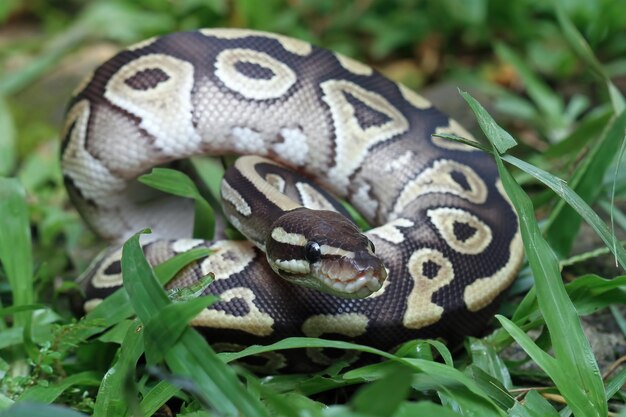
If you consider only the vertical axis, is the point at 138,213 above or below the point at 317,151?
below

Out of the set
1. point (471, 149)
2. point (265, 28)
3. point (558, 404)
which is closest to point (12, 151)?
point (265, 28)

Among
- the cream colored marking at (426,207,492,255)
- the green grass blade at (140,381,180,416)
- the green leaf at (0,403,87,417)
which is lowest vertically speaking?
the green grass blade at (140,381,180,416)

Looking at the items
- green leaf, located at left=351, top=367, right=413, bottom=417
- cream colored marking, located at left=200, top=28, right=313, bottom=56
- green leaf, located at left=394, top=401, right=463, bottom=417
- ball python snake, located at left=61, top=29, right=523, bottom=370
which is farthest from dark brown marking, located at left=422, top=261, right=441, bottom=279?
cream colored marking, located at left=200, top=28, right=313, bottom=56

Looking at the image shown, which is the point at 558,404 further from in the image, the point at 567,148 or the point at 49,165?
the point at 49,165

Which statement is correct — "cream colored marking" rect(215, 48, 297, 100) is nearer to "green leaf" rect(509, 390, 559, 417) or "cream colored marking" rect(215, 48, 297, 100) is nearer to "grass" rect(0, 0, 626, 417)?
"grass" rect(0, 0, 626, 417)

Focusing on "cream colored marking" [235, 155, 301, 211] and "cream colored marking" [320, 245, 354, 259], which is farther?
"cream colored marking" [235, 155, 301, 211]
